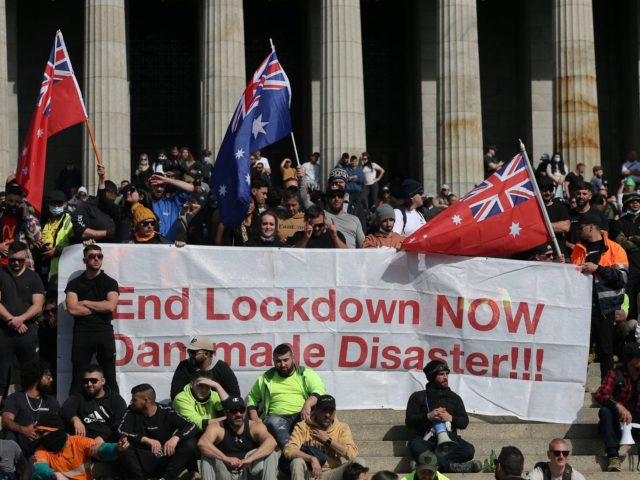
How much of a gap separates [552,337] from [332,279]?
9.39ft

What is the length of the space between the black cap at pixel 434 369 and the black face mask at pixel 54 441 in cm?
436

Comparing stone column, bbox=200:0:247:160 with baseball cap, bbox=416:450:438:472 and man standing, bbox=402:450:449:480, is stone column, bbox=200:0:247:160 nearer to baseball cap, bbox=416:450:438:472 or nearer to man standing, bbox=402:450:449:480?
baseball cap, bbox=416:450:438:472

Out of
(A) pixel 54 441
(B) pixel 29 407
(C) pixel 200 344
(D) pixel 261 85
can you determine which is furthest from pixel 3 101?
(A) pixel 54 441

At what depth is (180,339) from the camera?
824 inches

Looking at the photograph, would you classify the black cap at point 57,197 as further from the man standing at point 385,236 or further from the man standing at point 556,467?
the man standing at point 556,467

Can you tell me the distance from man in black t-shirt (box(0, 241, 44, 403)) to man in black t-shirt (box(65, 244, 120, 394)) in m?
0.90

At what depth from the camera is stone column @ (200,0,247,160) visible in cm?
4053

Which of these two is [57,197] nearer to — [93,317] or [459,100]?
[93,317]

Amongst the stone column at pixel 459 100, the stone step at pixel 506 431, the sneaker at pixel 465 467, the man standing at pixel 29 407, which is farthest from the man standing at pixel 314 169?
the sneaker at pixel 465 467

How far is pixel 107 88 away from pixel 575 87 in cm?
1162

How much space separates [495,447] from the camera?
20.2m

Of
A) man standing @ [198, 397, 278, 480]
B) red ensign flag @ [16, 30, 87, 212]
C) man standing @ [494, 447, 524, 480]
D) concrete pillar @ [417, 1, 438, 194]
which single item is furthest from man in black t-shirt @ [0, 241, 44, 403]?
concrete pillar @ [417, 1, 438, 194]

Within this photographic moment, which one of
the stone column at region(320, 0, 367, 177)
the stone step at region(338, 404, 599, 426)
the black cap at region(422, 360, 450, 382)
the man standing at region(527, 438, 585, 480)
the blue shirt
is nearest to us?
the man standing at region(527, 438, 585, 480)

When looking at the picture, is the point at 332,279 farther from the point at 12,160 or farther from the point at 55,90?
the point at 12,160
